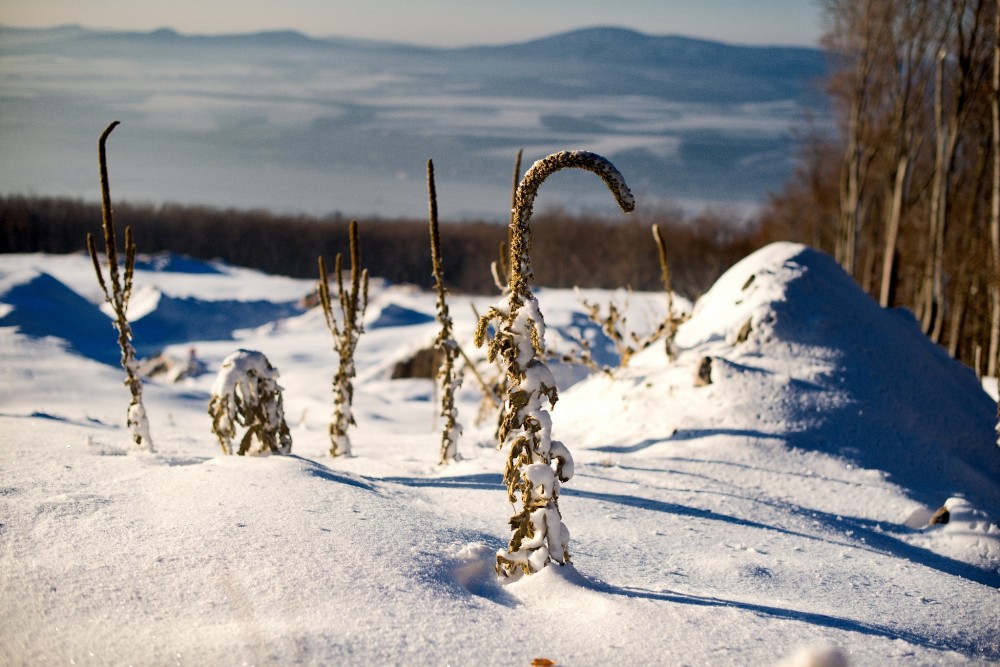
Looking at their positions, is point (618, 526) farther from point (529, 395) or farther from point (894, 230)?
point (894, 230)

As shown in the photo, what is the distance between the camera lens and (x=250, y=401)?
5.07 m

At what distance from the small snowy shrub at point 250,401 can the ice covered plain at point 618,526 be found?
1.32ft

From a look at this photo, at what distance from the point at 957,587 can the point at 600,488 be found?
75.3 inches

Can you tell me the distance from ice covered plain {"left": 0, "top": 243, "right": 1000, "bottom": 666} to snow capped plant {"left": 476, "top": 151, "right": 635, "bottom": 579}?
16 centimetres

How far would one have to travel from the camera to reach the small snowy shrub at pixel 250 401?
5.05 metres

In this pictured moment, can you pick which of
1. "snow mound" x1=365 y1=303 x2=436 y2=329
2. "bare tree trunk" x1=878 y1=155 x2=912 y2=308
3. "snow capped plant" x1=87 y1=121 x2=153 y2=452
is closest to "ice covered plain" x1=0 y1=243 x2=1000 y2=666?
"snow capped plant" x1=87 y1=121 x2=153 y2=452

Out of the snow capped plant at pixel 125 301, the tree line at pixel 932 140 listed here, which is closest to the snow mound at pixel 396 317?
the tree line at pixel 932 140

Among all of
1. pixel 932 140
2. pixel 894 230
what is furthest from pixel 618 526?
pixel 932 140

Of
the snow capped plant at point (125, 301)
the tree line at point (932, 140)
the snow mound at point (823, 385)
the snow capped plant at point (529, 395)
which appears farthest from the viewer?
the tree line at point (932, 140)

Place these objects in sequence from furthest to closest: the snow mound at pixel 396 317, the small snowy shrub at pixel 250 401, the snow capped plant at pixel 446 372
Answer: the snow mound at pixel 396 317 < the snow capped plant at pixel 446 372 < the small snowy shrub at pixel 250 401

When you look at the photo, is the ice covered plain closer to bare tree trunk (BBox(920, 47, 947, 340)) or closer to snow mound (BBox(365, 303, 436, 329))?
bare tree trunk (BBox(920, 47, 947, 340))

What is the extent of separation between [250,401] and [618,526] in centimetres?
234

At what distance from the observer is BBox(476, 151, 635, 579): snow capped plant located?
2.90 meters

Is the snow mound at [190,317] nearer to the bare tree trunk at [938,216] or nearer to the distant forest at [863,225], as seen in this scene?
Answer: the distant forest at [863,225]
